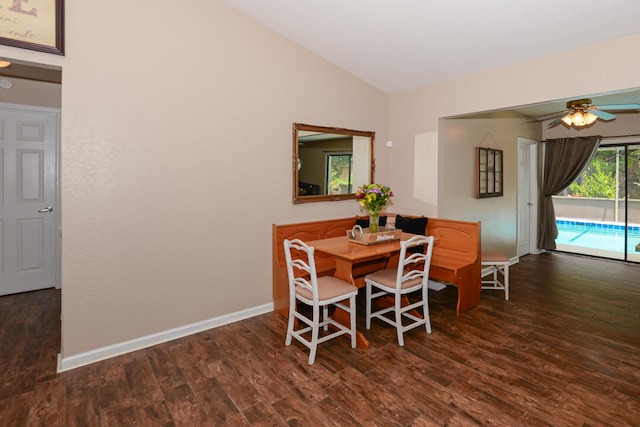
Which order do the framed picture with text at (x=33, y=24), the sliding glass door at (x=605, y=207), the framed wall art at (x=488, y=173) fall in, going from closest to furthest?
the framed picture with text at (x=33, y=24) → the framed wall art at (x=488, y=173) → the sliding glass door at (x=605, y=207)

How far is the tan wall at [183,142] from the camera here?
104 inches

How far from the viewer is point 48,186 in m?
4.23

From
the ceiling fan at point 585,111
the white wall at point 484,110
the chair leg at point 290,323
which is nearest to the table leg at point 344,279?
the chair leg at point 290,323

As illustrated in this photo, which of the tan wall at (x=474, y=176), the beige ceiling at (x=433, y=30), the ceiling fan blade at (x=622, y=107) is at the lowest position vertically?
the tan wall at (x=474, y=176)

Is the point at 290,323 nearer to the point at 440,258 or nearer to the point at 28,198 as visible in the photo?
the point at 440,258

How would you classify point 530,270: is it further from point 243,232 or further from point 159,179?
point 159,179

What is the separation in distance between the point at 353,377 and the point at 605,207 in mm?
6086

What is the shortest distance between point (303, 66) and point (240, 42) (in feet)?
2.43

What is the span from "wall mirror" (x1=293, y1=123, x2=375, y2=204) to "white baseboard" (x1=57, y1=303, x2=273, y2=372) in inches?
51.2

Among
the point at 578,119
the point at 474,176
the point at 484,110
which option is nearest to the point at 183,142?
the point at 484,110

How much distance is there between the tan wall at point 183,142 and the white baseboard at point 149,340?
0.05 m

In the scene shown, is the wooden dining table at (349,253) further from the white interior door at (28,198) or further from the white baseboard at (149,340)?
the white interior door at (28,198)

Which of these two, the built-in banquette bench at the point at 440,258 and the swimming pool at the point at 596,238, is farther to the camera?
the swimming pool at the point at 596,238

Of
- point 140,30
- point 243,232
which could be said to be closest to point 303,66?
point 140,30
